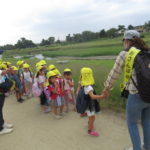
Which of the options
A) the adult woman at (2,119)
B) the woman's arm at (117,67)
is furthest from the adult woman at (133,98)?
the adult woman at (2,119)

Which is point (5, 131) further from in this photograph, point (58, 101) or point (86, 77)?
point (86, 77)

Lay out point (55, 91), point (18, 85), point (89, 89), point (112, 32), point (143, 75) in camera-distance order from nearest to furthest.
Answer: point (143, 75) < point (89, 89) < point (55, 91) < point (18, 85) < point (112, 32)

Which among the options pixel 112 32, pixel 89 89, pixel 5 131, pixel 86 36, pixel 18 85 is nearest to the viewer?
pixel 89 89

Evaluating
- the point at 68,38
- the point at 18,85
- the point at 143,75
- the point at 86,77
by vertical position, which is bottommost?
the point at 18,85

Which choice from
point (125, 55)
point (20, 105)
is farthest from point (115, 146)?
point (20, 105)

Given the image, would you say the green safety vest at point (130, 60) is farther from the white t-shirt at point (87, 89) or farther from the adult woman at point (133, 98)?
the white t-shirt at point (87, 89)

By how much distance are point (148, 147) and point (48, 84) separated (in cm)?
248

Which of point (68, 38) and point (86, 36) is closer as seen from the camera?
point (86, 36)

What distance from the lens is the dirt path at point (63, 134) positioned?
308 centimetres

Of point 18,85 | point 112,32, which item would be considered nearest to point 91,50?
point 18,85

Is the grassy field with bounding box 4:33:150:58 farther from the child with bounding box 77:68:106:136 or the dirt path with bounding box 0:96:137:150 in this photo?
the child with bounding box 77:68:106:136

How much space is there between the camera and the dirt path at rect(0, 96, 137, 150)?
121 inches

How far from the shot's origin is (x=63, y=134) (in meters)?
3.49

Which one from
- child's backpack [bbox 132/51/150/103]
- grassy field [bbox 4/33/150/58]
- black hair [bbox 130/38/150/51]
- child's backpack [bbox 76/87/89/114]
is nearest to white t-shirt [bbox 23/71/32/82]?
child's backpack [bbox 76/87/89/114]
